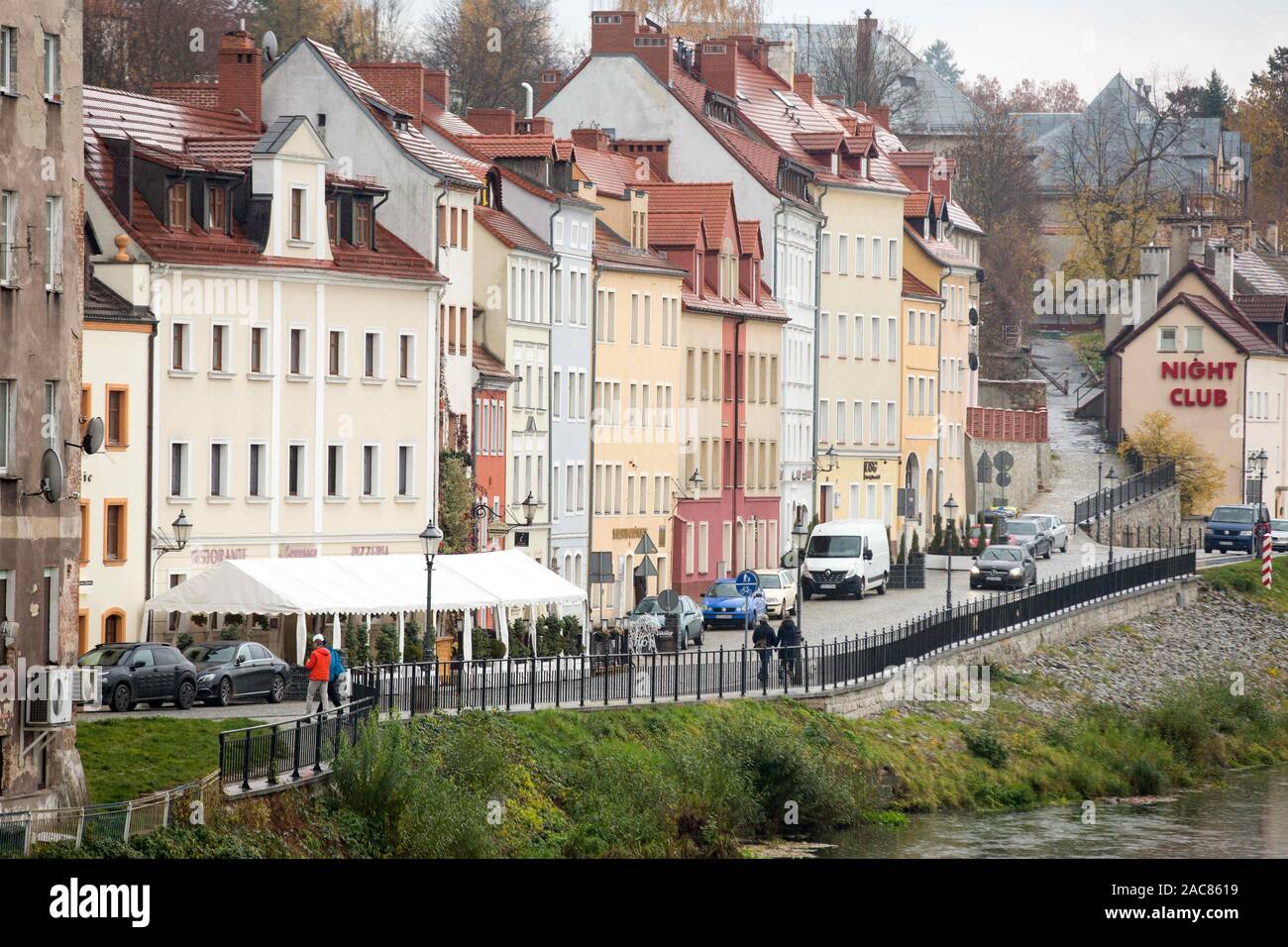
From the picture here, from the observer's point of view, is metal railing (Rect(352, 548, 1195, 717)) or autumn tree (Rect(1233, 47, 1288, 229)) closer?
metal railing (Rect(352, 548, 1195, 717))

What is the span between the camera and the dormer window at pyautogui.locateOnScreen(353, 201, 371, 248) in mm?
59156

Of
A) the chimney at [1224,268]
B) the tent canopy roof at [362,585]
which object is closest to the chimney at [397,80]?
the tent canopy roof at [362,585]

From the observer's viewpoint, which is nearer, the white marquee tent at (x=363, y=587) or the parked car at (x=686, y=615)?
the white marquee tent at (x=363, y=587)

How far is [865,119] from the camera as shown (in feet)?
339

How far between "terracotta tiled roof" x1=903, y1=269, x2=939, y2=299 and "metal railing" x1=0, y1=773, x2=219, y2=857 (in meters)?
71.5

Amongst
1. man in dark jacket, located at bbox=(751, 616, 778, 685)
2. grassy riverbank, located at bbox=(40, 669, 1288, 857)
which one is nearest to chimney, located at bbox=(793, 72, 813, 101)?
grassy riverbank, located at bbox=(40, 669, 1288, 857)

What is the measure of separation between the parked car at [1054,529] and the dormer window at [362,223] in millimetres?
35831

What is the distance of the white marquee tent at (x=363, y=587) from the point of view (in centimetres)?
4809

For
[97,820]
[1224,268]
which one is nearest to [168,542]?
[97,820]

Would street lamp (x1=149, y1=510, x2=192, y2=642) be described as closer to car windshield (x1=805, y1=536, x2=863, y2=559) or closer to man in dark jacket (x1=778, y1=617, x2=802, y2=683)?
man in dark jacket (x1=778, y1=617, x2=802, y2=683)

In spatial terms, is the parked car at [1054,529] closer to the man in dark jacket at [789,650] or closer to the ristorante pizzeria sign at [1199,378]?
the ristorante pizzeria sign at [1199,378]

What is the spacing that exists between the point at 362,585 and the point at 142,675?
9.03 meters
